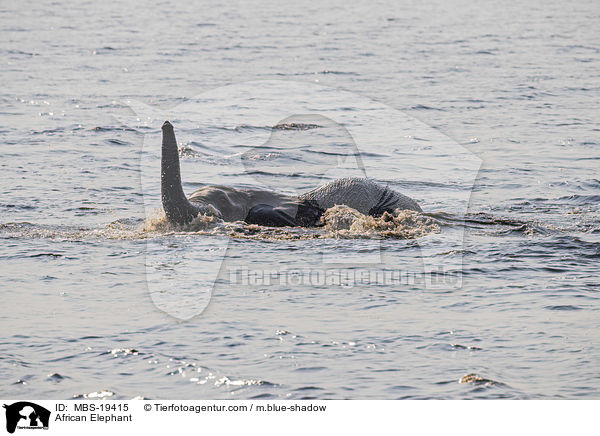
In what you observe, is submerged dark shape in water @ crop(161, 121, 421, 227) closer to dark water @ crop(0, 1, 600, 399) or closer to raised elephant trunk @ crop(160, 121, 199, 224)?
dark water @ crop(0, 1, 600, 399)

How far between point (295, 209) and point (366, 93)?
12335 mm

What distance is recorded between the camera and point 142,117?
21.0 m

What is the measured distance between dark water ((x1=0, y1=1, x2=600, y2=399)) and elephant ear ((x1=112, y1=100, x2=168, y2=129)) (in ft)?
0.29

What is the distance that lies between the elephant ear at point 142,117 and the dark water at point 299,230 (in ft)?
0.29

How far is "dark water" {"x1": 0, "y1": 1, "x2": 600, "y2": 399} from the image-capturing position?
7.00m

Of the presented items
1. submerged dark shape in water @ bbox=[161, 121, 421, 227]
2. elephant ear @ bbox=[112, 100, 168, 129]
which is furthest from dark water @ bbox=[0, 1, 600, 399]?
submerged dark shape in water @ bbox=[161, 121, 421, 227]

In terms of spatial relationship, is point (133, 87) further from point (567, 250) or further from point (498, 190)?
point (567, 250)

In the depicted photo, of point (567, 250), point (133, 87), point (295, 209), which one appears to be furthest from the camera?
point (133, 87)

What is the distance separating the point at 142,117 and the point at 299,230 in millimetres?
10955

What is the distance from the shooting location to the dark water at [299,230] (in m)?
7.00

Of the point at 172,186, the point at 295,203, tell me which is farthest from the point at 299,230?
the point at 172,186

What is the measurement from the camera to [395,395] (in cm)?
646

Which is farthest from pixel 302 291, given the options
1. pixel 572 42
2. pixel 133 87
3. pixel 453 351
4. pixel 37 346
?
pixel 572 42

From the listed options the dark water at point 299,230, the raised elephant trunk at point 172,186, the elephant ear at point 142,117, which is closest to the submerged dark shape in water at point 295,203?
the dark water at point 299,230
